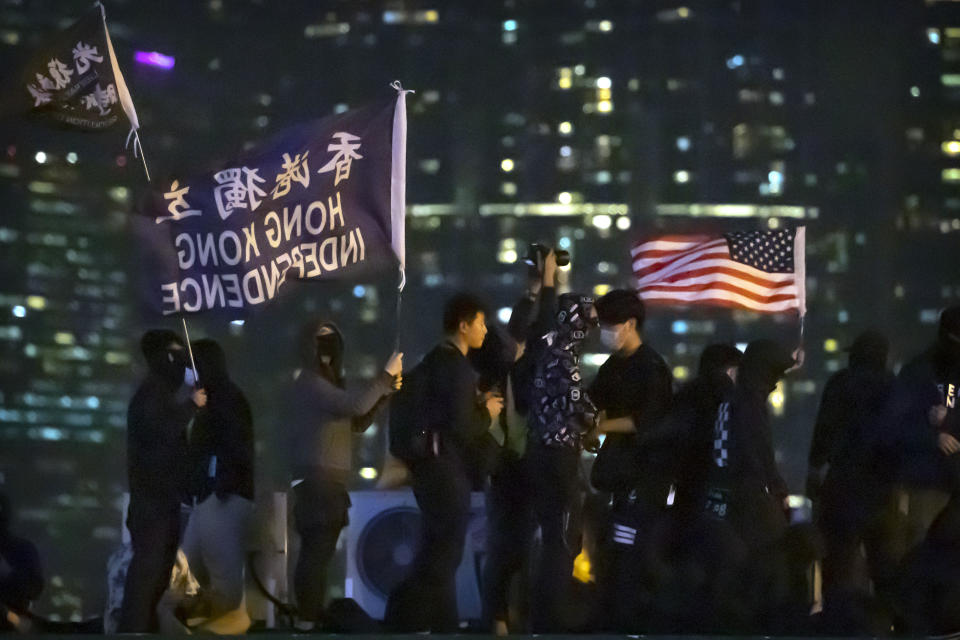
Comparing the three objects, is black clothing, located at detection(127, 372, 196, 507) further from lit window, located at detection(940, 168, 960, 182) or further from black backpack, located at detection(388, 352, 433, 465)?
lit window, located at detection(940, 168, 960, 182)

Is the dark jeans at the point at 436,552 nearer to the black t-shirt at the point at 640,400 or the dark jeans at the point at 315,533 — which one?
the dark jeans at the point at 315,533

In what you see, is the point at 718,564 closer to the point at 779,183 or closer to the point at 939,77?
the point at 779,183

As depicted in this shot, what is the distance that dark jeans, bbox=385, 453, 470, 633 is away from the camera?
9859 millimetres

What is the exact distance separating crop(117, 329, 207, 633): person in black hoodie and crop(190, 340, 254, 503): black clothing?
0.11m

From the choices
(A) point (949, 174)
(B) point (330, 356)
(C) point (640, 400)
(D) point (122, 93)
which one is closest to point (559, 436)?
(C) point (640, 400)

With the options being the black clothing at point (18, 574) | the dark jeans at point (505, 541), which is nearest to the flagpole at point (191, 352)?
the black clothing at point (18, 574)

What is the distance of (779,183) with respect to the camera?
409 inches

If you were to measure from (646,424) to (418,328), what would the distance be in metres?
1.45

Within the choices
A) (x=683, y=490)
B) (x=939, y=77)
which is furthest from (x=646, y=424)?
(x=939, y=77)

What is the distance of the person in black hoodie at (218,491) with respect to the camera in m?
10.0

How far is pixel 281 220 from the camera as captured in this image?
976 cm

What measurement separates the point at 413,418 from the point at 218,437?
1.11 metres

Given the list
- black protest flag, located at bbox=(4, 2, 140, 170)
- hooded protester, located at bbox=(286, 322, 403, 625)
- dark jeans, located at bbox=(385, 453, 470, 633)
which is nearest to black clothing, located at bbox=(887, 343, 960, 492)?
dark jeans, located at bbox=(385, 453, 470, 633)

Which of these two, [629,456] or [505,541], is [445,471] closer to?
[505,541]
